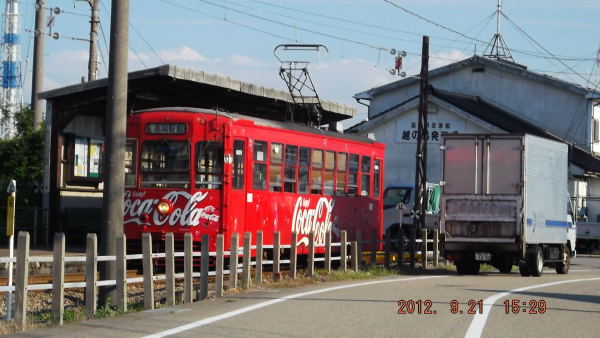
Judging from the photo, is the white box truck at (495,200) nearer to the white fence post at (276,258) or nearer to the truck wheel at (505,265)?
the truck wheel at (505,265)

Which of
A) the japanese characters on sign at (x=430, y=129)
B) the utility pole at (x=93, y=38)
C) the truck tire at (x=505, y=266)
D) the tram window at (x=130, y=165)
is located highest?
the utility pole at (x=93, y=38)

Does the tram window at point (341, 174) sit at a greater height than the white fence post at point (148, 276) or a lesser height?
greater

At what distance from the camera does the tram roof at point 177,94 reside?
25.0 m

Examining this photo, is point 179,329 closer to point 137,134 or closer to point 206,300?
point 206,300

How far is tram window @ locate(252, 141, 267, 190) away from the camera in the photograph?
2125cm

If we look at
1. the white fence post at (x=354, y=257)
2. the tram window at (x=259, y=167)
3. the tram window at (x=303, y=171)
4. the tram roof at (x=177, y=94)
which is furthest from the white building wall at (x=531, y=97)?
the tram window at (x=259, y=167)

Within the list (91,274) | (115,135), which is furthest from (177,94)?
(91,274)

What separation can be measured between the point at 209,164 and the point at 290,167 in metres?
2.77

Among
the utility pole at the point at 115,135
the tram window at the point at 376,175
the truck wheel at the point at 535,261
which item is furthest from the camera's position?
the tram window at the point at 376,175

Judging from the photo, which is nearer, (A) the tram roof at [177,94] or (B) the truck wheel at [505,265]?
(B) the truck wheel at [505,265]

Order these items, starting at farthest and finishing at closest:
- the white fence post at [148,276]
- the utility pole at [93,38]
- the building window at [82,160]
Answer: the utility pole at [93,38] → the building window at [82,160] → the white fence post at [148,276]

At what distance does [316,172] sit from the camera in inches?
937

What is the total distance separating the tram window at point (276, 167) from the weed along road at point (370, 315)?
4.20 m

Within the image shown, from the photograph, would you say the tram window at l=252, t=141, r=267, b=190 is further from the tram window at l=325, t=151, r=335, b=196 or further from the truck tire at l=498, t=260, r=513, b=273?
the truck tire at l=498, t=260, r=513, b=273
